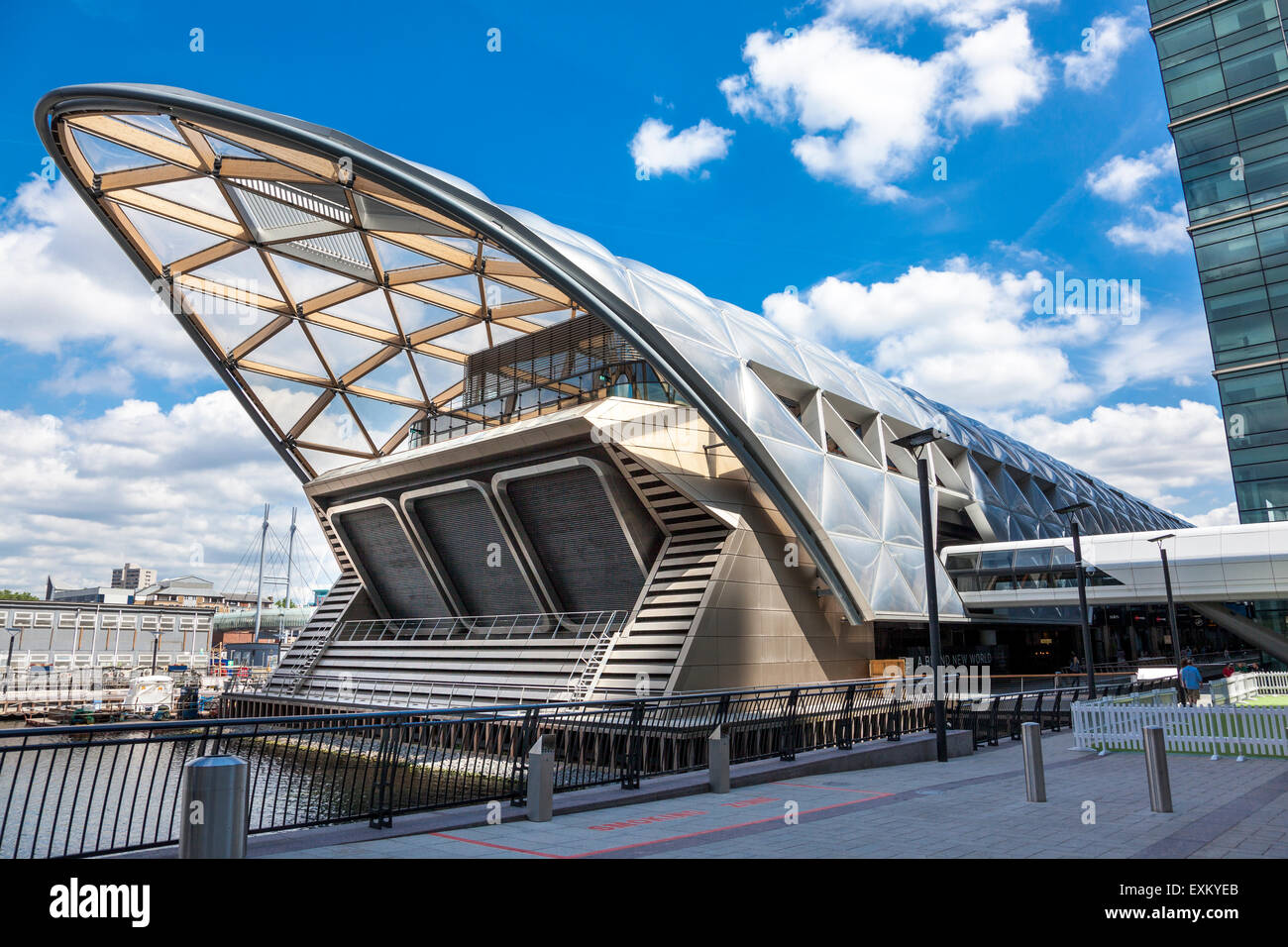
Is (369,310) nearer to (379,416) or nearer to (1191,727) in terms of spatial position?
(379,416)

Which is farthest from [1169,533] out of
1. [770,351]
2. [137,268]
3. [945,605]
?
[137,268]

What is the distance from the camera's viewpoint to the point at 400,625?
37.6 m

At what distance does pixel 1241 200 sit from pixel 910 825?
47067mm

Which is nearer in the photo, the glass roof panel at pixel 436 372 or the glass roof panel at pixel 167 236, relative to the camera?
the glass roof panel at pixel 167 236

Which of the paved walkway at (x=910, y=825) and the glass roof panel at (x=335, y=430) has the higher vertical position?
the glass roof panel at (x=335, y=430)

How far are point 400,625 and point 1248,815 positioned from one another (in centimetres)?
3347

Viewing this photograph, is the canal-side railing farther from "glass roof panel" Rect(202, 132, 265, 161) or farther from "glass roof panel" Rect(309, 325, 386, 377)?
"glass roof panel" Rect(309, 325, 386, 377)

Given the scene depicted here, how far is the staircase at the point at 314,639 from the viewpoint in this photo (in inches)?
1410

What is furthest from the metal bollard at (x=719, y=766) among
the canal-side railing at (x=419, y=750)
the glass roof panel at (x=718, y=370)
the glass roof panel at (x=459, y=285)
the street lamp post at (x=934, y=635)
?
the glass roof panel at (x=459, y=285)

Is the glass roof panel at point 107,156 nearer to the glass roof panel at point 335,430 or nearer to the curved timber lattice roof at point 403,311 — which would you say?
the curved timber lattice roof at point 403,311

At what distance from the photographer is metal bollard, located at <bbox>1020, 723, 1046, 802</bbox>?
1052 cm

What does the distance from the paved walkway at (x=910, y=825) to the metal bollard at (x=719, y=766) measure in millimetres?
245

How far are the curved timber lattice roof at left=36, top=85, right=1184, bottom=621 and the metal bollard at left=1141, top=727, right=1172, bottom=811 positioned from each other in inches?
612
